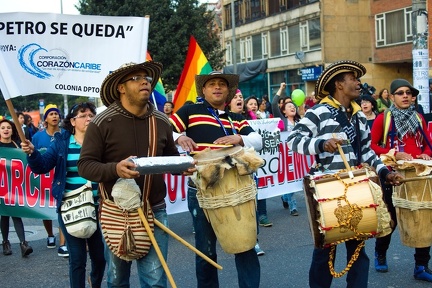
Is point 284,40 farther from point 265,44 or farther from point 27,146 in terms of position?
point 27,146

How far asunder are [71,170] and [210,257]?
147 cm

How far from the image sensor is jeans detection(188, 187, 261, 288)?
4.73m

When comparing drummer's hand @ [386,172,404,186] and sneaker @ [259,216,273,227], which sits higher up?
drummer's hand @ [386,172,404,186]

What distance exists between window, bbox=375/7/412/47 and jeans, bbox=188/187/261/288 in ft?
96.2

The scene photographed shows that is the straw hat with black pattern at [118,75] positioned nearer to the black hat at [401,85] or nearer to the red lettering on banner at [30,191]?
the black hat at [401,85]

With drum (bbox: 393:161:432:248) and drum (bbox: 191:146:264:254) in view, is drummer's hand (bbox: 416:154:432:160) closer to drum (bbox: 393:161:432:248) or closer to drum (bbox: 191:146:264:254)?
drum (bbox: 393:161:432:248)

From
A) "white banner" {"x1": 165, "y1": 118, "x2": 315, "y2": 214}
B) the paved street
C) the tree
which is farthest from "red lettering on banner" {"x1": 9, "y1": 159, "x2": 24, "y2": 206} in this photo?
the tree

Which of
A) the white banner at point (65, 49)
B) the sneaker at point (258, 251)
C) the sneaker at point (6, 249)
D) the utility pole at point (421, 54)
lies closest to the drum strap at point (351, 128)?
the sneaker at point (258, 251)

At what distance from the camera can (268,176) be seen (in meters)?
9.91

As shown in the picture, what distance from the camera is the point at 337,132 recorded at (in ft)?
15.5

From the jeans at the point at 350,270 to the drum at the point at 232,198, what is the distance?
598 millimetres

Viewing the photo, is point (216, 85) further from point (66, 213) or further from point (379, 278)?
point (379, 278)

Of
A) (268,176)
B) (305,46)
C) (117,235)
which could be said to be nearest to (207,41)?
(305,46)

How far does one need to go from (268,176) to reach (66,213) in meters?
5.25
